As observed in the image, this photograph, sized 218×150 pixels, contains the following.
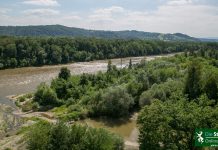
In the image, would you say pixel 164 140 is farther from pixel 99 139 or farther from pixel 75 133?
pixel 75 133

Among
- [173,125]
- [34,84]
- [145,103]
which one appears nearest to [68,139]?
[173,125]

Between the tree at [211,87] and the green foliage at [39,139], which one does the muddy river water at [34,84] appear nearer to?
the tree at [211,87]

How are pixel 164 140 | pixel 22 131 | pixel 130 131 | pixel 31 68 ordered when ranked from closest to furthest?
pixel 164 140
pixel 22 131
pixel 130 131
pixel 31 68

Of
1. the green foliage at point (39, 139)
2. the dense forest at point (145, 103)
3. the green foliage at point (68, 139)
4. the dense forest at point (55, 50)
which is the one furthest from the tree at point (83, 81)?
the dense forest at point (55, 50)

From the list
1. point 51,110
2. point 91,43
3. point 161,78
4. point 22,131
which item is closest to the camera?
point 22,131

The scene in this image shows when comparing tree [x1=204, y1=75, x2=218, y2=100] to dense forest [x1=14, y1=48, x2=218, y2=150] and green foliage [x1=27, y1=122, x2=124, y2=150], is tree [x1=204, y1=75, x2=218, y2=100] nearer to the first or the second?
dense forest [x1=14, y1=48, x2=218, y2=150]

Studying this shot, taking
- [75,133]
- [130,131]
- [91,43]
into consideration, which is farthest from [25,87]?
[91,43]

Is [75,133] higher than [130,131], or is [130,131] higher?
[75,133]

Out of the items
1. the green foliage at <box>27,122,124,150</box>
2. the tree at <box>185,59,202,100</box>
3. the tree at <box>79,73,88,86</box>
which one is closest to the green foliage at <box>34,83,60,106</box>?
the tree at <box>79,73,88,86</box>
